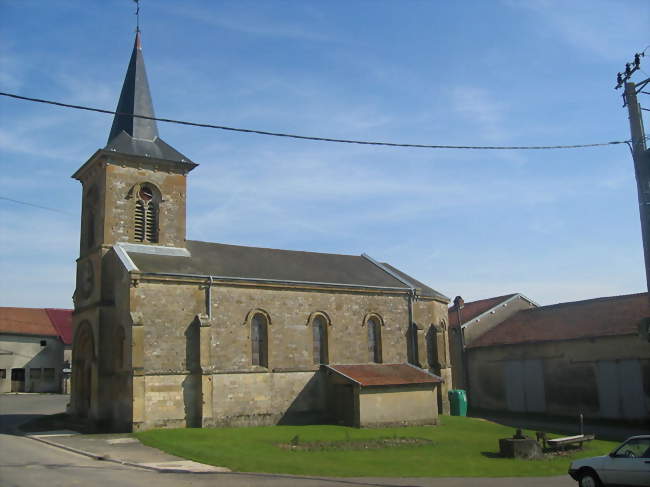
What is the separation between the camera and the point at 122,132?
3288cm

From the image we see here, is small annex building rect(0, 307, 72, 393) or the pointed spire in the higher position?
the pointed spire

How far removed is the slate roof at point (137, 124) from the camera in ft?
107

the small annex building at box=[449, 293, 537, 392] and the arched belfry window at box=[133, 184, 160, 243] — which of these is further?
the small annex building at box=[449, 293, 537, 392]

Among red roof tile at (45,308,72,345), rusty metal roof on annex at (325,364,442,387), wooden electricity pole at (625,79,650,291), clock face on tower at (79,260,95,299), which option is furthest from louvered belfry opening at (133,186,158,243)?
red roof tile at (45,308,72,345)

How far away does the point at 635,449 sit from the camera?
1486 centimetres

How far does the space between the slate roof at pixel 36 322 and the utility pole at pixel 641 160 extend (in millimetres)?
53994

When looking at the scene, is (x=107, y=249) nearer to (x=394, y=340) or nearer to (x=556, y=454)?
(x=394, y=340)

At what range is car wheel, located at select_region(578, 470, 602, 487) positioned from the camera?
15.2 meters

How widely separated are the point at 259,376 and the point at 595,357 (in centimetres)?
1838

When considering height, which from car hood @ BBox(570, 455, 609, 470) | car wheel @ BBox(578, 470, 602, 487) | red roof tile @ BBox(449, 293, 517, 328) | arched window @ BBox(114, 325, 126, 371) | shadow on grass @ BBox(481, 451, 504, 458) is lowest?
shadow on grass @ BBox(481, 451, 504, 458)

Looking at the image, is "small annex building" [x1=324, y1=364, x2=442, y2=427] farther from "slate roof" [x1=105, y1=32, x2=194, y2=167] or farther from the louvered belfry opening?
"slate roof" [x1=105, y1=32, x2=194, y2=167]

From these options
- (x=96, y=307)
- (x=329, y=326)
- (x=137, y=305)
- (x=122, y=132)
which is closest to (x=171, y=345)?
(x=137, y=305)

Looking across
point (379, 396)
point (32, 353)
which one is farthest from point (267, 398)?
point (32, 353)

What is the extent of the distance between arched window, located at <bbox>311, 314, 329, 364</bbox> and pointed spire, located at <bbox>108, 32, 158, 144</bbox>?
13.3 metres
